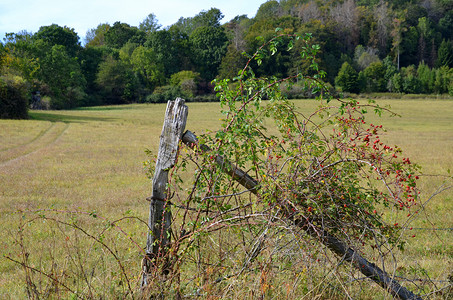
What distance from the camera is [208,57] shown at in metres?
107

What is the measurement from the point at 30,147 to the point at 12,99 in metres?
20.6

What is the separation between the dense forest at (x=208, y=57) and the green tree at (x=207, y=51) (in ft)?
0.84

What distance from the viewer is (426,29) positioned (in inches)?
5177

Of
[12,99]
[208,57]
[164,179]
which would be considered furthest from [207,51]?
[164,179]

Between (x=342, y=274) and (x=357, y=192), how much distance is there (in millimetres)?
981

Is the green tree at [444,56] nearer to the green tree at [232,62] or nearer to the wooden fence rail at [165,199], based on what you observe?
the green tree at [232,62]

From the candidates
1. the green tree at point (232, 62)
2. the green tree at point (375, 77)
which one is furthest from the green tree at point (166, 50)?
the green tree at point (375, 77)

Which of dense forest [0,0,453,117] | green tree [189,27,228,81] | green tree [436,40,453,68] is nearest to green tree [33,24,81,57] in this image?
dense forest [0,0,453,117]

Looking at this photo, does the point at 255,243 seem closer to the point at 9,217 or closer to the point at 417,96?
the point at 9,217

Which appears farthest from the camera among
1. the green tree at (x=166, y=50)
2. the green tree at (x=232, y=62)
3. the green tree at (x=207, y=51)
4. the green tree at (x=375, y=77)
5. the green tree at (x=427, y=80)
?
the green tree at (x=207, y=51)

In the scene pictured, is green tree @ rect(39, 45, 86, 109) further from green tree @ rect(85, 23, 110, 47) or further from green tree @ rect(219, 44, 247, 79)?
green tree @ rect(85, 23, 110, 47)

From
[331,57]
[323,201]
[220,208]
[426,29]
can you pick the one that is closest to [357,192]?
[323,201]

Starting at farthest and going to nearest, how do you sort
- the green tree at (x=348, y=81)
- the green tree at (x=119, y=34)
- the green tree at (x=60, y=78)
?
the green tree at (x=119, y=34), the green tree at (x=348, y=81), the green tree at (x=60, y=78)

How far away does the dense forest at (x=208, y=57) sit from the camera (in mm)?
69500
